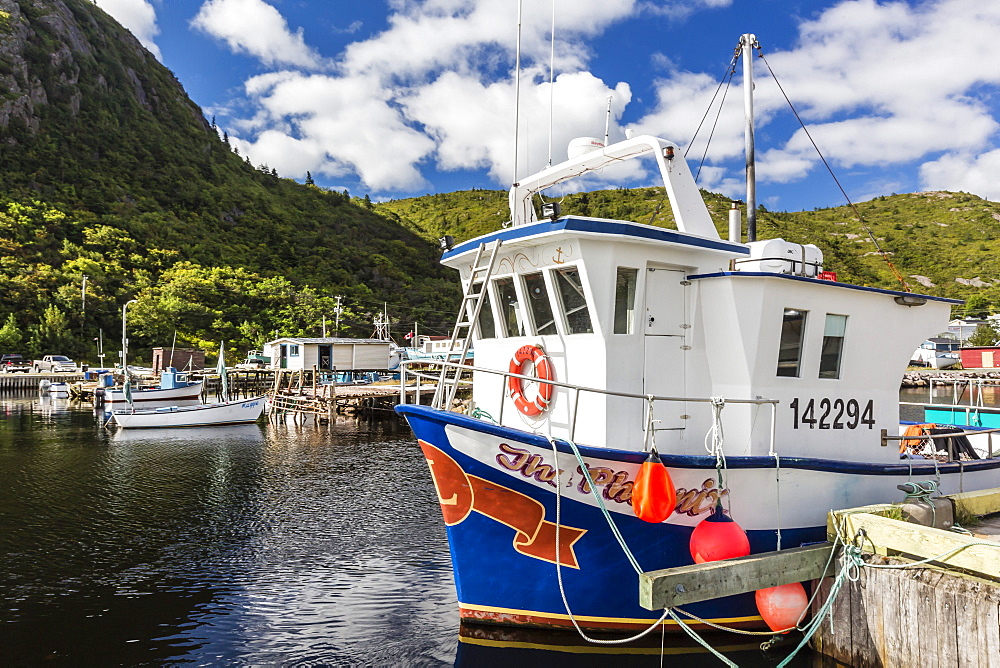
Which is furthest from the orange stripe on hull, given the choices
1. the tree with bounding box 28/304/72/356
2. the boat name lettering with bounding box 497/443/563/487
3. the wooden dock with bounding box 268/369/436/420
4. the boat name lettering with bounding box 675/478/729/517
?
the tree with bounding box 28/304/72/356

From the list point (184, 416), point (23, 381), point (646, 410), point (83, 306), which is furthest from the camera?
point (83, 306)

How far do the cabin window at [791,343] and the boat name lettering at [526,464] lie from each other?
11.3 feet

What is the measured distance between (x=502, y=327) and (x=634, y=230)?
244 centimetres

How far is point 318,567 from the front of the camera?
11.3m

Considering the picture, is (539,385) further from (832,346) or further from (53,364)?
(53,364)

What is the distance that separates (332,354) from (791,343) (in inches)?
1648

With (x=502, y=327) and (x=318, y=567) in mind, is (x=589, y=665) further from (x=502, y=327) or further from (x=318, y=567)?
(x=318, y=567)

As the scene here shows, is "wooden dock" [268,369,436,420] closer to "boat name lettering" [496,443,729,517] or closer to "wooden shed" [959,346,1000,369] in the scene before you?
"boat name lettering" [496,443,729,517]

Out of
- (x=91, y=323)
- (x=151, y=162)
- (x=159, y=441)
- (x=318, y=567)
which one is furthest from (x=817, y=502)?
(x=151, y=162)

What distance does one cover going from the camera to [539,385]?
26.4ft

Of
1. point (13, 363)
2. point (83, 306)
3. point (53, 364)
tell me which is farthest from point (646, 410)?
point (83, 306)

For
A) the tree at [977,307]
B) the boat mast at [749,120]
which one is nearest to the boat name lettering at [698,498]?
the boat mast at [749,120]

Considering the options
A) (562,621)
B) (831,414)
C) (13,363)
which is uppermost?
(831,414)

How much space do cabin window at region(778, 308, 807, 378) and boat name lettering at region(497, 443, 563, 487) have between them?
3433 mm
